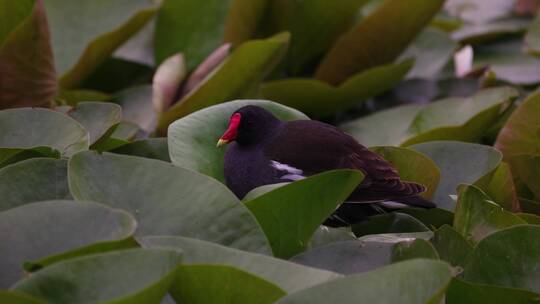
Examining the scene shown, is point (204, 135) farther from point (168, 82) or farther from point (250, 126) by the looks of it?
point (168, 82)

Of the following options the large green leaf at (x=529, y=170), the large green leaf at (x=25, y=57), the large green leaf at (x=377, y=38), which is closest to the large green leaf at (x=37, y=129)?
the large green leaf at (x=25, y=57)

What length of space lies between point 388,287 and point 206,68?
1.59 m

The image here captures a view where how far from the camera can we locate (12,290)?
1.22 metres

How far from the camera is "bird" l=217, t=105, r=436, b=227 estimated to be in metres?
2.11

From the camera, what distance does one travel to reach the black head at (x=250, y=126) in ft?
7.07

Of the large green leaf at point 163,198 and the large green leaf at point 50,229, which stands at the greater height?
the large green leaf at point 50,229

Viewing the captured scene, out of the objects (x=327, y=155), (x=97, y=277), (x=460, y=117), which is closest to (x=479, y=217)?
(x=327, y=155)

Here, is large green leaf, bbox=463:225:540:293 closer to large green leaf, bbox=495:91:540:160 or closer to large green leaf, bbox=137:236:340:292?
large green leaf, bbox=137:236:340:292

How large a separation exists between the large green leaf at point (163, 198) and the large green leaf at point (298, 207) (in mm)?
83

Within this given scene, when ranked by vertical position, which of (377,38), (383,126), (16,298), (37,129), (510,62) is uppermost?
(16,298)

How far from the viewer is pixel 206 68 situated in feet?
9.19

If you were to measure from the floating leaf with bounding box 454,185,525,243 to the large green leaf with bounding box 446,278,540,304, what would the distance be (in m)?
0.24

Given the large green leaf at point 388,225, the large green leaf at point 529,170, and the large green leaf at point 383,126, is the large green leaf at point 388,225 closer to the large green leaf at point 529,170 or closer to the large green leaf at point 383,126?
the large green leaf at point 529,170

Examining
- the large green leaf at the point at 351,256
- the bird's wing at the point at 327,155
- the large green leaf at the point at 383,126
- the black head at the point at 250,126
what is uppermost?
the large green leaf at the point at 351,256
